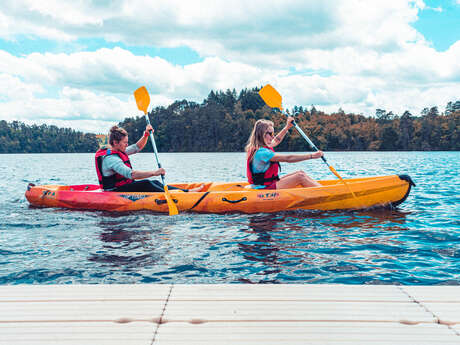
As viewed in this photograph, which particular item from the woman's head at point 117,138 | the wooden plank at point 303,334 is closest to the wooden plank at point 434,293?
the wooden plank at point 303,334

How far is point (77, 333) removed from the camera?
5.35 ft

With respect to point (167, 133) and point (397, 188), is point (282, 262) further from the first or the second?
point (167, 133)

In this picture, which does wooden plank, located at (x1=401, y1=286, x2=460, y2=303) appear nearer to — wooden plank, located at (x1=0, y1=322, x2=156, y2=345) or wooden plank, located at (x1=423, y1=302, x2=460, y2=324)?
wooden plank, located at (x1=423, y1=302, x2=460, y2=324)

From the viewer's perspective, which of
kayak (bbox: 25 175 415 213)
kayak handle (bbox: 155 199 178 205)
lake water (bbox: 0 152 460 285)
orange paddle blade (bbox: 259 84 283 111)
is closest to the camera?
lake water (bbox: 0 152 460 285)

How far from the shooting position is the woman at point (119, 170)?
628 centimetres

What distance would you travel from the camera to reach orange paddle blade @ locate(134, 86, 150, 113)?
8.37 m

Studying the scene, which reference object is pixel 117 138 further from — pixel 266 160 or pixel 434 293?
pixel 434 293

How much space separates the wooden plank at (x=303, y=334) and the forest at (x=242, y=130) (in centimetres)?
6713

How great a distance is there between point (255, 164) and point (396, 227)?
223 cm

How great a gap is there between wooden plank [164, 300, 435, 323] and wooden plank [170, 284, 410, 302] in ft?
0.18

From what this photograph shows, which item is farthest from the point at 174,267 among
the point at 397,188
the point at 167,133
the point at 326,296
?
the point at 167,133

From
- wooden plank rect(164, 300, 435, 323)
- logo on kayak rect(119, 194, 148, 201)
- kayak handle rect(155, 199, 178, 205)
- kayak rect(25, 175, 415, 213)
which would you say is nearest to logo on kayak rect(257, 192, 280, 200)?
kayak rect(25, 175, 415, 213)

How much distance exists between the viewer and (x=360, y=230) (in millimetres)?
5074

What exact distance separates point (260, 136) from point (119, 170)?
89.9 inches
